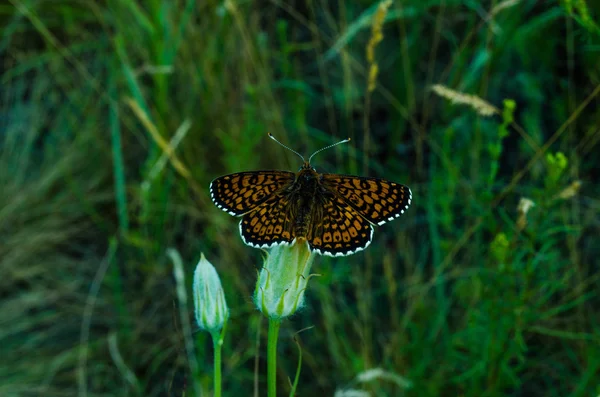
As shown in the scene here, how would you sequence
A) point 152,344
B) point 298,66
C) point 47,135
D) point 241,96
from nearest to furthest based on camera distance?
point 152,344
point 241,96
point 298,66
point 47,135

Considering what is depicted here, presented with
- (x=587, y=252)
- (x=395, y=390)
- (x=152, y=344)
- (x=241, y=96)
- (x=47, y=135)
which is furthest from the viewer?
Result: (x=47, y=135)

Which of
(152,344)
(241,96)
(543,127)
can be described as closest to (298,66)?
(241,96)

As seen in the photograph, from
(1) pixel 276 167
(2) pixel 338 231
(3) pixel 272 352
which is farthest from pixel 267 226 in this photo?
(1) pixel 276 167

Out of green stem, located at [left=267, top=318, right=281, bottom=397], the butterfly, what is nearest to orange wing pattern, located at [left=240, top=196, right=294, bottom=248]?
the butterfly

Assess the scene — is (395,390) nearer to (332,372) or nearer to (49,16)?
(332,372)

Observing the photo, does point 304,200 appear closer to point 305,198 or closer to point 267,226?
point 305,198

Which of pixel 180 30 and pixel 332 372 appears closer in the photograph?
pixel 332 372

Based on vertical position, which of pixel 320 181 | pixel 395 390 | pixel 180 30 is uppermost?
pixel 180 30
